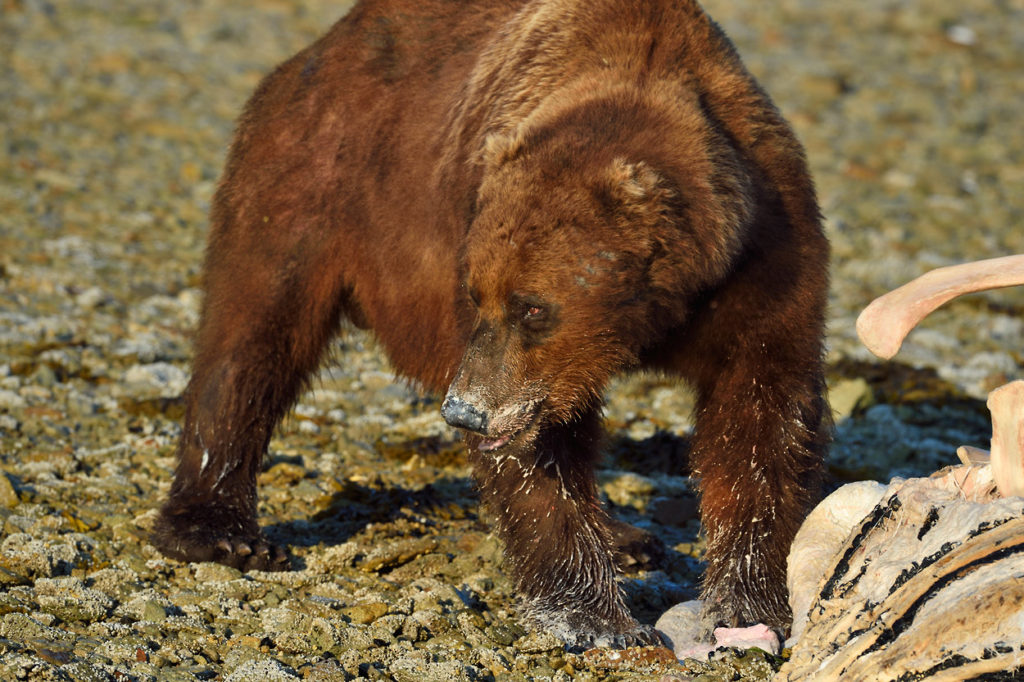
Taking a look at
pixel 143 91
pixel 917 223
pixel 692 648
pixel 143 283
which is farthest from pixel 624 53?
pixel 143 91

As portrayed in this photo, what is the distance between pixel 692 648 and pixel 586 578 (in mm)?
444

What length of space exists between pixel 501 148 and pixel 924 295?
5.47 feet

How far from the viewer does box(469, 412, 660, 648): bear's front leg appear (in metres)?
4.64

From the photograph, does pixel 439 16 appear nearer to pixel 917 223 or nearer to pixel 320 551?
pixel 320 551

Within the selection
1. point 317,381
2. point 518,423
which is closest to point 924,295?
point 518,423

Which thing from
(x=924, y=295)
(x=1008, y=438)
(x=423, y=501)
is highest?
(x=924, y=295)

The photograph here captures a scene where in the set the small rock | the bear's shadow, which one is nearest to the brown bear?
the bear's shadow

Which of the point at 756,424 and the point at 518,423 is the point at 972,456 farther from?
the point at 518,423

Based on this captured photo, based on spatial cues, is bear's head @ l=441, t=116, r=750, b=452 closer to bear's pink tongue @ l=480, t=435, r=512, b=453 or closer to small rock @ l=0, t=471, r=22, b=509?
bear's pink tongue @ l=480, t=435, r=512, b=453

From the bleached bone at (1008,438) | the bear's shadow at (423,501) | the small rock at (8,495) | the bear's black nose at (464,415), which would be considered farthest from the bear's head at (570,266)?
the small rock at (8,495)

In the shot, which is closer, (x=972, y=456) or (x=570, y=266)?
(x=972, y=456)

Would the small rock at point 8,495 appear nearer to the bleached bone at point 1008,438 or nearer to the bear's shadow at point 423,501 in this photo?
the bear's shadow at point 423,501

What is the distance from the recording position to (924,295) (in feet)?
10.8

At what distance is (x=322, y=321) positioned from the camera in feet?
18.3
